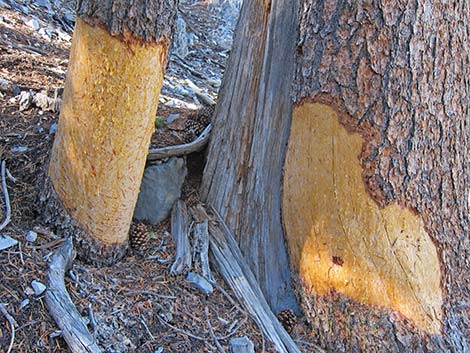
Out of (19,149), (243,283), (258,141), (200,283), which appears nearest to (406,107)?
(258,141)

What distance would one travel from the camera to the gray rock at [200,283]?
267 cm

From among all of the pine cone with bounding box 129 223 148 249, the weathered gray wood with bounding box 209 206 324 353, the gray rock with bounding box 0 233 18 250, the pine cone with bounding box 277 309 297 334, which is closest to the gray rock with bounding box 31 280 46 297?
the gray rock with bounding box 0 233 18 250

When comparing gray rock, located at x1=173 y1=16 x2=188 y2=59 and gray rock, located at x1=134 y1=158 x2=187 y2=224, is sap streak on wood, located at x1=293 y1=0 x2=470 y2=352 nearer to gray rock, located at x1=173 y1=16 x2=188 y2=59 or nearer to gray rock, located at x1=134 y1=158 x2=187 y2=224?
gray rock, located at x1=134 y1=158 x2=187 y2=224

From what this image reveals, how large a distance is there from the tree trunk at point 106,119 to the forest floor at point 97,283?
0.18 metres

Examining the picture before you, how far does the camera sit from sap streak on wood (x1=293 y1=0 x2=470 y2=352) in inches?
91.7

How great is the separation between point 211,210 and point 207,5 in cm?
707

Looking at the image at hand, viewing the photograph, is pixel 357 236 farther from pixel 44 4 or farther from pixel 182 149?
pixel 44 4

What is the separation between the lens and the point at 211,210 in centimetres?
312

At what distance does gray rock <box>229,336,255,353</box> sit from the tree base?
31.5 inches

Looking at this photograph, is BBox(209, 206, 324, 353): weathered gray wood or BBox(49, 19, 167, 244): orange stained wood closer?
BBox(49, 19, 167, 244): orange stained wood

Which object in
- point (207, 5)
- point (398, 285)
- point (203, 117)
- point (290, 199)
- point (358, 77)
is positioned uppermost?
point (207, 5)

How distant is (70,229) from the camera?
2.49 metres

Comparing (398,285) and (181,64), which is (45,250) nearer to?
(398,285)

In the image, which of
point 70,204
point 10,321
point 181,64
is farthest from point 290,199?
point 181,64
